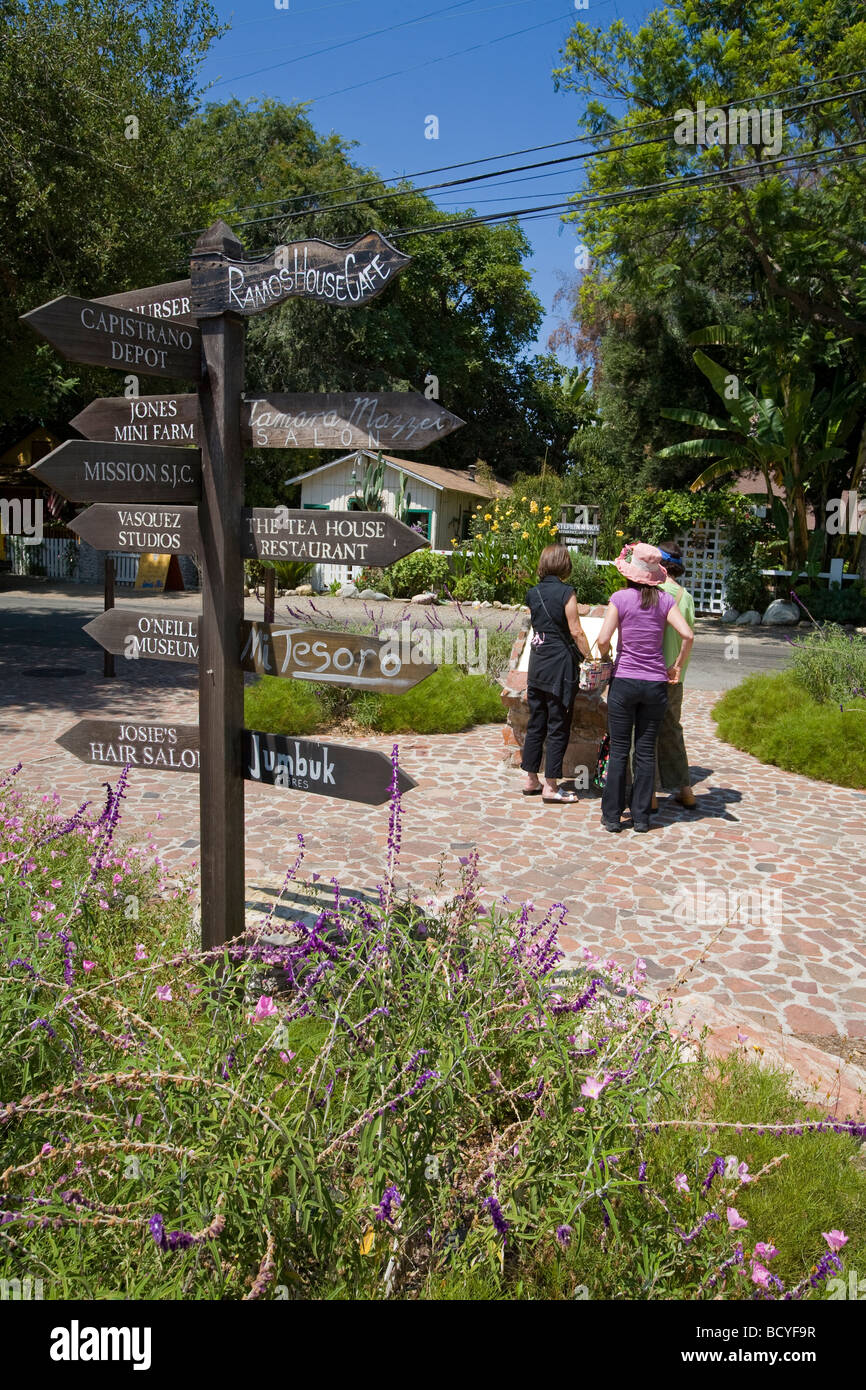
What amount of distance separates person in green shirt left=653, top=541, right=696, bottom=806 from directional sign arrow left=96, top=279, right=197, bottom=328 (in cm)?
429

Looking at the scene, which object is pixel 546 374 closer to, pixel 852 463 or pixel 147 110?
pixel 852 463

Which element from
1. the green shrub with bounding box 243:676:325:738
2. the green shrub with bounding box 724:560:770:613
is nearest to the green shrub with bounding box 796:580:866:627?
the green shrub with bounding box 724:560:770:613

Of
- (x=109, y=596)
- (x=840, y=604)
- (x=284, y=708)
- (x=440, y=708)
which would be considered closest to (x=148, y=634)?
(x=284, y=708)

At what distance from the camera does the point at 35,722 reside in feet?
31.6

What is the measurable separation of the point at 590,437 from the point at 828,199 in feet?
32.4

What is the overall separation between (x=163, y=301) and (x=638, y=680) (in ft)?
13.3

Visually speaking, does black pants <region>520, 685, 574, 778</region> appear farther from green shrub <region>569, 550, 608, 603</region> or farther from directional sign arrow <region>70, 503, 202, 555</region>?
green shrub <region>569, 550, 608, 603</region>

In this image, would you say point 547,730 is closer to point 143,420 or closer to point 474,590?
point 143,420

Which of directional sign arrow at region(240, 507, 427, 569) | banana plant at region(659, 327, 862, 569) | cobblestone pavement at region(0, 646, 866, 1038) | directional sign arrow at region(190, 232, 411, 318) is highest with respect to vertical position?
banana plant at region(659, 327, 862, 569)

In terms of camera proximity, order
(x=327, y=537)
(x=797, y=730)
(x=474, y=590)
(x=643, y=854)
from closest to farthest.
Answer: (x=327, y=537) < (x=643, y=854) < (x=797, y=730) < (x=474, y=590)

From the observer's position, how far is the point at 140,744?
3.88 metres

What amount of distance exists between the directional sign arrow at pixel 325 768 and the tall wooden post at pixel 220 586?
13 centimetres

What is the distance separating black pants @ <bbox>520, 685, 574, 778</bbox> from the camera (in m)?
7.43

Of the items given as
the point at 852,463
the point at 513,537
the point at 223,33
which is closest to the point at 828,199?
the point at 852,463
